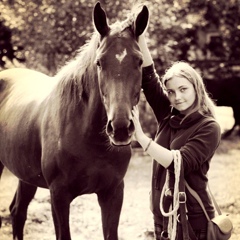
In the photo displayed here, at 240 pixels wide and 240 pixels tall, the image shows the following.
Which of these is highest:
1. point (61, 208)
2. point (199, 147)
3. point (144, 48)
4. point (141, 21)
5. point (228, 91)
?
point (141, 21)

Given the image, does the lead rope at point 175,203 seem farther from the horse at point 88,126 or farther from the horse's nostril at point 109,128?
the horse's nostril at point 109,128

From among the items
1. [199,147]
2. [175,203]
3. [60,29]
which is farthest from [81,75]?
[60,29]

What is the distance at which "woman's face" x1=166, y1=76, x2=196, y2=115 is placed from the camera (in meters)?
2.95

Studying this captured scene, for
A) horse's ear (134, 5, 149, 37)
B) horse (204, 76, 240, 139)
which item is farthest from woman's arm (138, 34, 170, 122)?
horse (204, 76, 240, 139)

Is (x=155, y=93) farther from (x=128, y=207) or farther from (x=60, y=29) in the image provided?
(x=60, y=29)

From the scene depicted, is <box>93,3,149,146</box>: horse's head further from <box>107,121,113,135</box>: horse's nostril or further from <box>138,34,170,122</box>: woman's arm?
<box>138,34,170,122</box>: woman's arm

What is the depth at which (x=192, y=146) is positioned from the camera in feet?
9.18

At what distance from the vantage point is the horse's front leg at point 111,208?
346cm

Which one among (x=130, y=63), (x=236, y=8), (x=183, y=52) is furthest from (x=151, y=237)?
(x=236, y=8)

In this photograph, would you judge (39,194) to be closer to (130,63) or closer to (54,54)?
(54,54)

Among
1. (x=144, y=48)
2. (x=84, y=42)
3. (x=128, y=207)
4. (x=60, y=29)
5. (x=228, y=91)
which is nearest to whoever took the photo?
(x=144, y=48)

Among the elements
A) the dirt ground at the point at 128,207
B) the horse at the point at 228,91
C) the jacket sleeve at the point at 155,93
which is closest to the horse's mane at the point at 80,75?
the jacket sleeve at the point at 155,93

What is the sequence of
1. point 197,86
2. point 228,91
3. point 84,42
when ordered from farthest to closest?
point 228,91, point 84,42, point 197,86

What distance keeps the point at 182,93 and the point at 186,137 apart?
28cm
